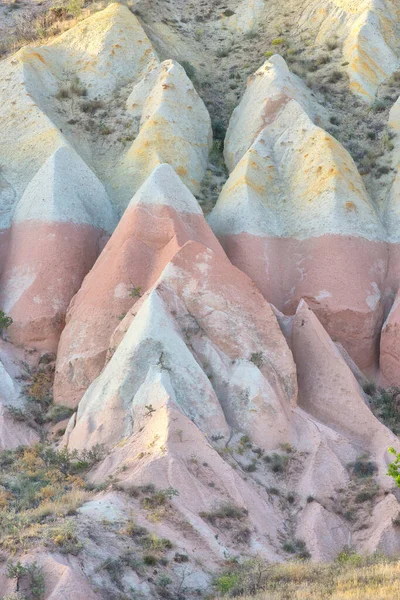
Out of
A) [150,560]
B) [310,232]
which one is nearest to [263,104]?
[310,232]

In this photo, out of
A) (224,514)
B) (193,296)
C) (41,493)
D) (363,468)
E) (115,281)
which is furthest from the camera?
(115,281)

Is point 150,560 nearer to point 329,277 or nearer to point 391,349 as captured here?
point 391,349

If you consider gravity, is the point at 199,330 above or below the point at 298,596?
below

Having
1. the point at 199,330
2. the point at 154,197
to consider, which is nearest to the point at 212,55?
the point at 154,197

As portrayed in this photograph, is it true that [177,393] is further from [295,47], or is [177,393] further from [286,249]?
[295,47]

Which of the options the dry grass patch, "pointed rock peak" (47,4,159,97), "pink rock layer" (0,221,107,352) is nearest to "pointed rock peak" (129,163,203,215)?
"pink rock layer" (0,221,107,352)

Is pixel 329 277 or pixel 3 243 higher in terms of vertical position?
pixel 3 243

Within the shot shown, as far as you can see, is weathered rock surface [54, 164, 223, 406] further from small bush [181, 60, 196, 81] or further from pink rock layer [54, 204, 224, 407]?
small bush [181, 60, 196, 81]
